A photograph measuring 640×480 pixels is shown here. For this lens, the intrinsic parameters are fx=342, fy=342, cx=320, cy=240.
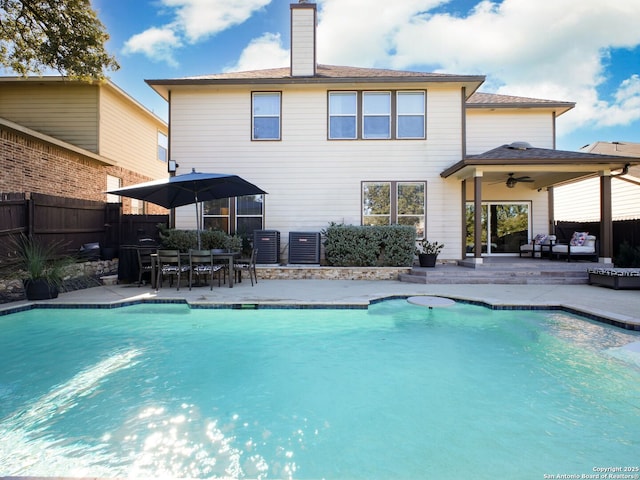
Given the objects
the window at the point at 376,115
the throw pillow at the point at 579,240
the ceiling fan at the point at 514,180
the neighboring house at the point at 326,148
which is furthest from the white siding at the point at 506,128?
the throw pillow at the point at 579,240

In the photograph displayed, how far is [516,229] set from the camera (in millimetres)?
12055

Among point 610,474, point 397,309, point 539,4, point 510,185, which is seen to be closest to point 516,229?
point 510,185

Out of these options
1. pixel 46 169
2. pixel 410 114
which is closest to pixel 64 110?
pixel 46 169

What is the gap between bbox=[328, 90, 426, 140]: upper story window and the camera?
10555mm

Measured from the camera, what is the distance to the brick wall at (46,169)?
8770 millimetres

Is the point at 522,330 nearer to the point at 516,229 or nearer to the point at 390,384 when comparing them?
the point at 390,384

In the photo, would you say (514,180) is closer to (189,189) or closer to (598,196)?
(598,196)

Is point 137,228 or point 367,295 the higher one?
point 137,228

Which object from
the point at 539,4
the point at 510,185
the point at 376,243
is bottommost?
the point at 376,243

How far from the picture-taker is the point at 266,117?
10.7 meters

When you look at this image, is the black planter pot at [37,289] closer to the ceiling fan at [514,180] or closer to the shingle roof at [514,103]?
the ceiling fan at [514,180]

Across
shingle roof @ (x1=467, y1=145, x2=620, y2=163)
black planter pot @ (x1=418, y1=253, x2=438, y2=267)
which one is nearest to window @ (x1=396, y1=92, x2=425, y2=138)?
shingle roof @ (x1=467, y1=145, x2=620, y2=163)

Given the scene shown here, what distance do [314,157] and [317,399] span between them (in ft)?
27.9

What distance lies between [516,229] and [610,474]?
1134cm
